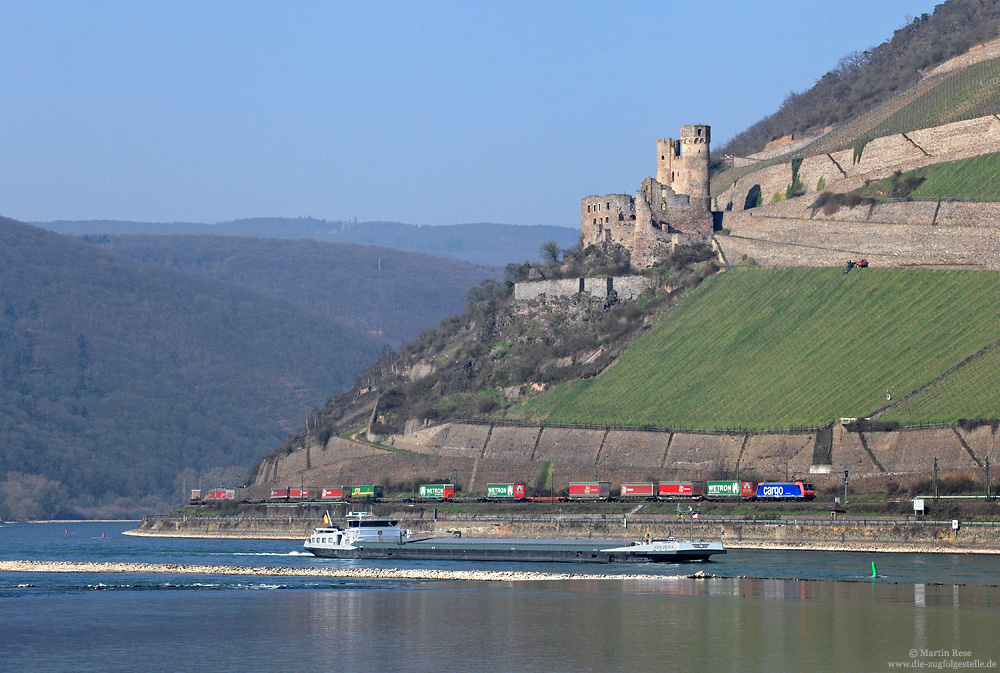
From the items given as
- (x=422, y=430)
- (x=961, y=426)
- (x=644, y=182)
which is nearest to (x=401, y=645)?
(x=961, y=426)

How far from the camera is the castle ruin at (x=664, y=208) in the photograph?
5271 inches

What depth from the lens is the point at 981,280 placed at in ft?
338

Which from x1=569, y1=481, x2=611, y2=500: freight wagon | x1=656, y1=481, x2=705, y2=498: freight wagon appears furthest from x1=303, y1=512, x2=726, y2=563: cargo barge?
x1=656, y1=481, x2=705, y2=498: freight wagon

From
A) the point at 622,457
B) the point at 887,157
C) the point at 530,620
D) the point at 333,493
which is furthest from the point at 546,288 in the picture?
the point at 530,620

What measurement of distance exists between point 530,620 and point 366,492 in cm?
7126

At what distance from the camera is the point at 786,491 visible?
94812 millimetres

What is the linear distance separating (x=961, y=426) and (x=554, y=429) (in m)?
39.3

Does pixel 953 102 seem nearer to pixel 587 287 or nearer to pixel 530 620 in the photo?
pixel 587 287

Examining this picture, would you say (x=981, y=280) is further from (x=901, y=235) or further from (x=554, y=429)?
(x=554, y=429)

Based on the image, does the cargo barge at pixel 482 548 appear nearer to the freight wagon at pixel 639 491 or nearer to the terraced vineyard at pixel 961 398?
the freight wagon at pixel 639 491

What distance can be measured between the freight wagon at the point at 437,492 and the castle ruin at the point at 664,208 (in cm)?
3035

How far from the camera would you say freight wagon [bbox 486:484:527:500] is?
374 ft

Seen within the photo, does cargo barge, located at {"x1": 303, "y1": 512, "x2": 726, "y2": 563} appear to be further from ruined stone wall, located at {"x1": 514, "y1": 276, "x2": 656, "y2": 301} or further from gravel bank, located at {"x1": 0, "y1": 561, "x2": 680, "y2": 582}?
ruined stone wall, located at {"x1": 514, "y1": 276, "x2": 656, "y2": 301}

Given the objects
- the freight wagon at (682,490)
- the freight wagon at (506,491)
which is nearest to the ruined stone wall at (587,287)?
the freight wagon at (506,491)
